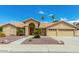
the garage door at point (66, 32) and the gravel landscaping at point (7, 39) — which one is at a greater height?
the garage door at point (66, 32)

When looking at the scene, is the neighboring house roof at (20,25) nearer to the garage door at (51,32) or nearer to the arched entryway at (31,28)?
the arched entryway at (31,28)

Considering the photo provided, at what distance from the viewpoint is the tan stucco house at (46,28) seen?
1375 cm

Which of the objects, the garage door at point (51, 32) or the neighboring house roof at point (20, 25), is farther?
the garage door at point (51, 32)

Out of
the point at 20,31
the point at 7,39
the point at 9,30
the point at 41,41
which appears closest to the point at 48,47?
the point at 41,41

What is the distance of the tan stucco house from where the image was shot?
13751mm

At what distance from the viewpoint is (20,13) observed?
13.3 meters

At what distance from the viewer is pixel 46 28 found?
1467cm

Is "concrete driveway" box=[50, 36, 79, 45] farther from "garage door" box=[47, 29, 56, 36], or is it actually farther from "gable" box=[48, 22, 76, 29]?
"gable" box=[48, 22, 76, 29]

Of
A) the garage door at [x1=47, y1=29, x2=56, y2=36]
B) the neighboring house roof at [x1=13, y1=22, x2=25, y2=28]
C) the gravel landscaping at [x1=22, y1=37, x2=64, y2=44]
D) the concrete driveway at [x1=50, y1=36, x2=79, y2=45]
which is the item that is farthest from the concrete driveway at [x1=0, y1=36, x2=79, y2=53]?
the neighboring house roof at [x1=13, y1=22, x2=25, y2=28]

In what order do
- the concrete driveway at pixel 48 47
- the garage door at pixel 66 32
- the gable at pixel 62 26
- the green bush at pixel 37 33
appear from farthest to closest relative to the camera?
the garage door at pixel 66 32 < the gable at pixel 62 26 < the green bush at pixel 37 33 < the concrete driveway at pixel 48 47

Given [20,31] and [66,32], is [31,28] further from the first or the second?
[66,32]

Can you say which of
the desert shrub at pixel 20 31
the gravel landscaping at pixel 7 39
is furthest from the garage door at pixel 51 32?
the gravel landscaping at pixel 7 39

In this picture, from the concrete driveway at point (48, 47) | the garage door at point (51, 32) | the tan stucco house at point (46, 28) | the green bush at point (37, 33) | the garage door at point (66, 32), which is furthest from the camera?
the garage door at point (51, 32)
